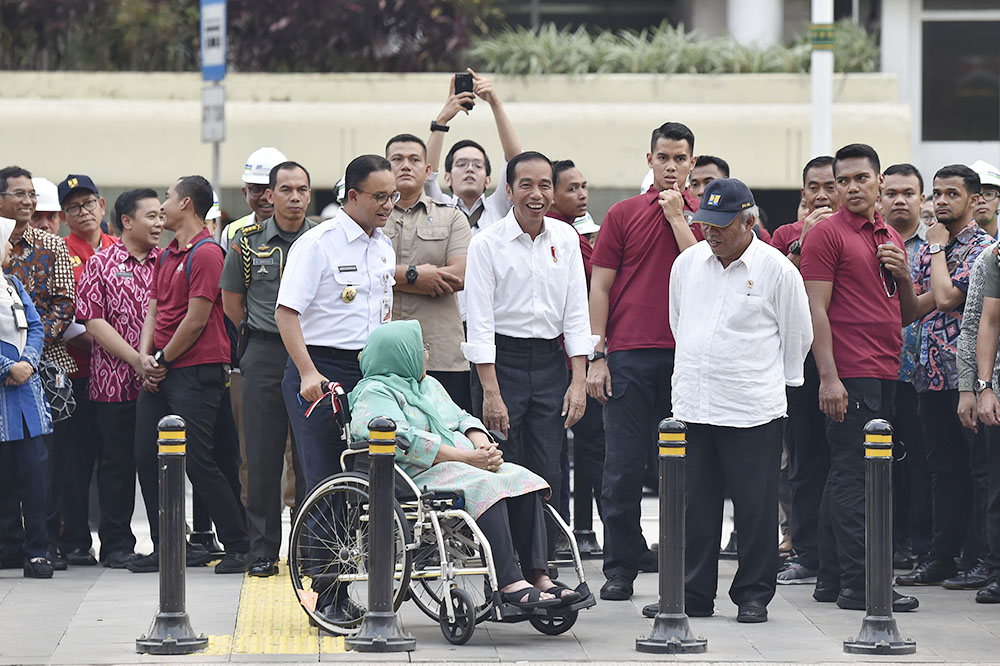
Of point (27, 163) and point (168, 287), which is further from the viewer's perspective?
point (27, 163)

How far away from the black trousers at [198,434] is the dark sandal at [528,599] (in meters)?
2.93

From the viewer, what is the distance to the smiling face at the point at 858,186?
871cm

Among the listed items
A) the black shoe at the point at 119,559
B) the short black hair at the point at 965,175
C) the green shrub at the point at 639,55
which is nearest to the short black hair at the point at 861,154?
the short black hair at the point at 965,175

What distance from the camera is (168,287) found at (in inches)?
390

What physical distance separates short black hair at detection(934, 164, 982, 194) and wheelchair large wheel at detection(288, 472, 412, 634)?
391cm

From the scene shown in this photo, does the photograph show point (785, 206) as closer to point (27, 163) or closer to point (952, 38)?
point (952, 38)

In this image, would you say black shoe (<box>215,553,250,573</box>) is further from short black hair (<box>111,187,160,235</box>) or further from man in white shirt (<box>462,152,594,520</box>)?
short black hair (<box>111,187,160,235</box>)

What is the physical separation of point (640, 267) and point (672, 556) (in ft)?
6.80

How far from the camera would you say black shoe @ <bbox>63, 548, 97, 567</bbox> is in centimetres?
1034

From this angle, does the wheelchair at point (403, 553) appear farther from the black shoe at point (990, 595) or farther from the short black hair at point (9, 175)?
the short black hair at point (9, 175)

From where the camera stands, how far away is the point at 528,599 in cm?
748

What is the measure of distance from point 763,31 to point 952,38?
236 centimetres

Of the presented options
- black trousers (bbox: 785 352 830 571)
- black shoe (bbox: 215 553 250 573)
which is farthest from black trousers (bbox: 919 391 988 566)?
black shoe (bbox: 215 553 250 573)

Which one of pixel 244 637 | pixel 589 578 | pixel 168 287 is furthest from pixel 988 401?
pixel 168 287
